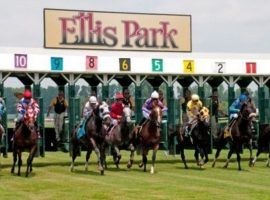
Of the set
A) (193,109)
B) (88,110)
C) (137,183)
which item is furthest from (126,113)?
(137,183)

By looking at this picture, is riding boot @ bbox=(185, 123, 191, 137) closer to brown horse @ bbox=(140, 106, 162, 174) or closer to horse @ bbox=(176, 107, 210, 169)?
horse @ bbox=(176, 107, 210, 169)

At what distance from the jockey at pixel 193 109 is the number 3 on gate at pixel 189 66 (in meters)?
3.63

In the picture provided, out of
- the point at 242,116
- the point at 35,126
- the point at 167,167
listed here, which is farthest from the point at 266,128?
the point at 35,126

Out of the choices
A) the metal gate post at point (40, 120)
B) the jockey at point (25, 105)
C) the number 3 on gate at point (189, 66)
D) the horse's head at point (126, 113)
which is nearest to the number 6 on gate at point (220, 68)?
the number 3 on gate at point (189, 66)

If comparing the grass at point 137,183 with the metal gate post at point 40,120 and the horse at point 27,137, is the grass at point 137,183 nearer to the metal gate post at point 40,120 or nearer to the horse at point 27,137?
the horse at point 27,137

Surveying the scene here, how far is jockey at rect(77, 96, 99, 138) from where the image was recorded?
16.1 meters

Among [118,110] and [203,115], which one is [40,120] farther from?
[203,115]

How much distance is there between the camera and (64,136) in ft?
69.3

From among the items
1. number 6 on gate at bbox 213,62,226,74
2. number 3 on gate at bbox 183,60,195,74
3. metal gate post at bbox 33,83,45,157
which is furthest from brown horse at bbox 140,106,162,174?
number 6 on gate at bbox 213,62,226,74

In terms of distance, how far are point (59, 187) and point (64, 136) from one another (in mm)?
8590

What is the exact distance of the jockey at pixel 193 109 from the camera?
704 inches

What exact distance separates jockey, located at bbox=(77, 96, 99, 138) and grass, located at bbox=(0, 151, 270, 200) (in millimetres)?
1000

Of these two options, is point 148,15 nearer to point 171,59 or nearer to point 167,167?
point 171,59

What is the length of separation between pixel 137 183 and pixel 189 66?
8868 mm
